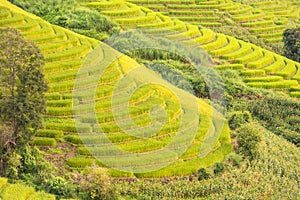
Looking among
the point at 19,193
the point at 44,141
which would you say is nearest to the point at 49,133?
the point at 44,141

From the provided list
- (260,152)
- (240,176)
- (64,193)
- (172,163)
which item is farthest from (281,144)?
(64,193)

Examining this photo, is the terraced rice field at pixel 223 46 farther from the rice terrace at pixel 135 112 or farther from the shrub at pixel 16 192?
the shrub at pixel 16 192

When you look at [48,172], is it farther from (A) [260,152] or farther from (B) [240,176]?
(A) [260,152]

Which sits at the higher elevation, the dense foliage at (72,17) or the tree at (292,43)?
the dense foliage at (72,17)

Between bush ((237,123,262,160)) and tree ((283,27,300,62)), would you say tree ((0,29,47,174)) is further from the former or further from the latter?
tree ((283,27,300,62))

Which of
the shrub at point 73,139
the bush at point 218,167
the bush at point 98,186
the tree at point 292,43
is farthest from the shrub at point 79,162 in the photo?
the tree at point 292,43

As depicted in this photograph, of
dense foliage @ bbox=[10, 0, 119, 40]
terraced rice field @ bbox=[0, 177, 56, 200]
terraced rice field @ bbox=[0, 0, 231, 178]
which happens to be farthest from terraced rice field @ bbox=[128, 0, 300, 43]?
terraced rice field @ bbox=[0, 177, 56, 200]
